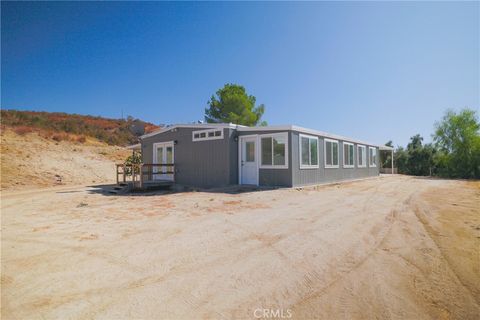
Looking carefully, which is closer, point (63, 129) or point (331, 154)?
point (331, 154)

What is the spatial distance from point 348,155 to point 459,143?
564 inches

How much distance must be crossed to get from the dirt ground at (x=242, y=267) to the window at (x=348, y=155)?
983 centimetres

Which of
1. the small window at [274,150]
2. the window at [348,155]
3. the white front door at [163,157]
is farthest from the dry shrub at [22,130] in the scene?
the window at [348,155]

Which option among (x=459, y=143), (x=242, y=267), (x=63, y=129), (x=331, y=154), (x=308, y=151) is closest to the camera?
(x=242, y=267)

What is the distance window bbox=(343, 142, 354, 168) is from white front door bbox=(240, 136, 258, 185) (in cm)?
685

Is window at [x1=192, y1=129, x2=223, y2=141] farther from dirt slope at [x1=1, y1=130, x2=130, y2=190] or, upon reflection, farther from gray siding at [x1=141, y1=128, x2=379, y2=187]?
dirt slope at [x1=1, y1=130, x2=130, y2=190]

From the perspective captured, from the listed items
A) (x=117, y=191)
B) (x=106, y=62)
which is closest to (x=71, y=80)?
(x=106, y=62)

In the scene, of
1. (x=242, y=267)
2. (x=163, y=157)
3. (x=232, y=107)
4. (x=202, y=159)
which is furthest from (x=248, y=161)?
(x=232, y=107)

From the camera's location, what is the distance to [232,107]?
23.4 meters

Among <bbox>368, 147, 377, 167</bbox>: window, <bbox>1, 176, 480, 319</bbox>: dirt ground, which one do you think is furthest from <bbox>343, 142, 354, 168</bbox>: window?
<bbox>1, 176, 480, 319</bbox>: dirt ground

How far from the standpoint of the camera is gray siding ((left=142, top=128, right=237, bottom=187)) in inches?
426

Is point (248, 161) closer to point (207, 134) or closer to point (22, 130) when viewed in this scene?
point (207, 134)

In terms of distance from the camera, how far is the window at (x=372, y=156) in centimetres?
1879

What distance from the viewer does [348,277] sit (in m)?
2.48
